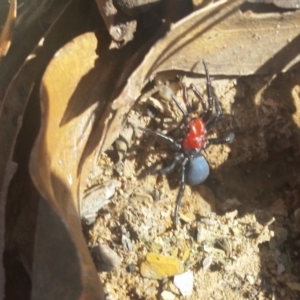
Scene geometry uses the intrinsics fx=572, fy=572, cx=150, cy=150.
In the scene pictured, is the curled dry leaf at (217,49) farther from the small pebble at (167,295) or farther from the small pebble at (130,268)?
the small pebble at (167,295)

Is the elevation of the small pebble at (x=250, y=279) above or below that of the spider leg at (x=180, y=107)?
below

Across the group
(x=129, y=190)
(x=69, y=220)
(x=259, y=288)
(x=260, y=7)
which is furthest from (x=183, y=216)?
(x=260, y=7)

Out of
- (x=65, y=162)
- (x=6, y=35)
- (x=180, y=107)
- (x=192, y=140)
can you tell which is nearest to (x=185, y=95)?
(x=180, y=107)

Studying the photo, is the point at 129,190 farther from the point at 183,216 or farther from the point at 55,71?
the point at 55,71

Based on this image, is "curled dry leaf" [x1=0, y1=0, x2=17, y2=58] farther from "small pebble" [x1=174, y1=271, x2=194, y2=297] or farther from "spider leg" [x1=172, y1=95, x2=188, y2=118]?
"small pebble" [x1=174, y1=271, x2=194, y2=297]

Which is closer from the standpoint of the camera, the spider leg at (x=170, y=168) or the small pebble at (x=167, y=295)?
the small pebble at (x=167, y=295)

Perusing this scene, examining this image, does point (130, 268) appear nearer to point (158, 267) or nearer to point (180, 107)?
point (158, 267)

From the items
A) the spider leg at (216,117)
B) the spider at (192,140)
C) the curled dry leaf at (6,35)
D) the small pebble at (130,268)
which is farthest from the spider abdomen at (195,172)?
the curled dry leaf at (6,35)
